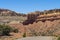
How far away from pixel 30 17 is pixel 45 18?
34.6ft

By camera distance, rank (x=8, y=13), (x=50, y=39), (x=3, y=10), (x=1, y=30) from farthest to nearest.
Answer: (x=3, y=10) → (x=8, y=13) → (x=1, y=30) → (x=50, y=39)

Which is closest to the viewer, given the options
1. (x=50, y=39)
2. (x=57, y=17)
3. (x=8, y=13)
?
(x=50, y=39)

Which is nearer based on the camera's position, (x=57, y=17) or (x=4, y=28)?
(x=4, y=28)

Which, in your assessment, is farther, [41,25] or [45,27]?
[41,25]

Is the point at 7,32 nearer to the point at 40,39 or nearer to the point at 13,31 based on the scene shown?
the point at 13,31

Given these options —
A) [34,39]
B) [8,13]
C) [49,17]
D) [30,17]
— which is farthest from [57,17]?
[8,13]

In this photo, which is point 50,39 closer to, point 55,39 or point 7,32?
point 55,39

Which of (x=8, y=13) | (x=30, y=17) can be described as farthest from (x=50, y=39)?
(x=8, y=13)

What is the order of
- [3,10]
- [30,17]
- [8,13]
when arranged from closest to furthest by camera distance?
[30,17] → [8,13] → [3,10]

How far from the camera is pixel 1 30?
3497 cm

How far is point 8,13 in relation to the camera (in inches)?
4584

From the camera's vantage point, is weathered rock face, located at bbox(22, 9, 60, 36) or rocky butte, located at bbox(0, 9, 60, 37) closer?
weathered rock face, located at bbox(22, 9, 60, 36)

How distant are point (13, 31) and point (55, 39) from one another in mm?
19187

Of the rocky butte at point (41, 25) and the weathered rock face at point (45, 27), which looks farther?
the rocky butte at point (41, 25)
